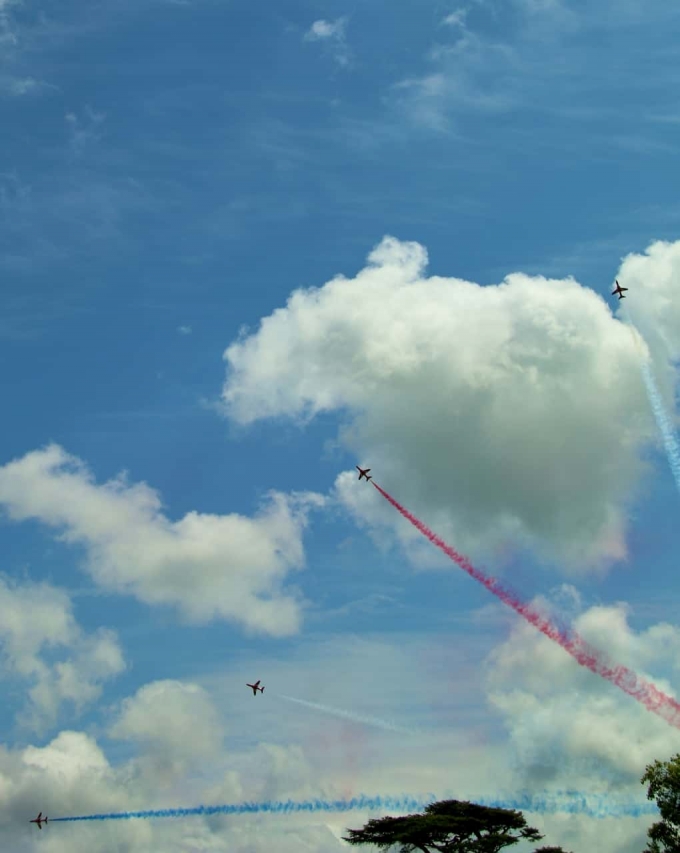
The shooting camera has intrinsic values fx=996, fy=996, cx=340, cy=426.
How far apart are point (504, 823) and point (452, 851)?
11.7 m

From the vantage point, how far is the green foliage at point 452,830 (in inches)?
7165

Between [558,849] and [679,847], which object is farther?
[558,849]

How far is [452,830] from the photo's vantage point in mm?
183250

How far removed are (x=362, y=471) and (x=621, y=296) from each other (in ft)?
186

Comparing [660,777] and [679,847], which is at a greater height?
[660,777]

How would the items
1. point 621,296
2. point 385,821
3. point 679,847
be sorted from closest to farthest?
point 679,847 < point 621,296 < point 385,821

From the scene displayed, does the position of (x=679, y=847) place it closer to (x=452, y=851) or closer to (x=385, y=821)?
(x=452, y=851)

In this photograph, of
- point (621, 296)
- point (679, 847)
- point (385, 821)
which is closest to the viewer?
point (679, 847)

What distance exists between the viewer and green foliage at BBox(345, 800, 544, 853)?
597ft

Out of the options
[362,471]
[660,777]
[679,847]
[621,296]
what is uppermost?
[621,296]

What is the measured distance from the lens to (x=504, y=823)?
7313 inches

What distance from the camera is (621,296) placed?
17875 centimetres

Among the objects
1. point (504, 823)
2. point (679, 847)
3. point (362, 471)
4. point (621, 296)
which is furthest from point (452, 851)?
point (621, 296)

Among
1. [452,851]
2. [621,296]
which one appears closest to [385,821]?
[452,851]
